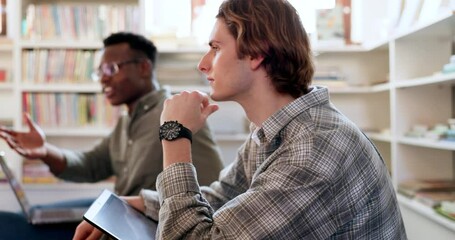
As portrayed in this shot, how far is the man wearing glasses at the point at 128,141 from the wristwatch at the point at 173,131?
2.21 feet

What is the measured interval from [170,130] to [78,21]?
2.02 meters

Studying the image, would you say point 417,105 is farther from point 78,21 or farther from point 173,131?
point 78,21

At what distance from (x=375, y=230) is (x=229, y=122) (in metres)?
2.13

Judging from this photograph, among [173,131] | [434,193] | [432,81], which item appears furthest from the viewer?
[434,193]

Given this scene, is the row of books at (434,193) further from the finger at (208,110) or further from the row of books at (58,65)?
the row of books at (58,65)

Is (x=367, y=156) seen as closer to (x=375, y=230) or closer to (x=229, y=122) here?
(x=375, y=230)

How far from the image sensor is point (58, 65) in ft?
8.90

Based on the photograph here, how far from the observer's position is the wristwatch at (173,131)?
909 millimetres

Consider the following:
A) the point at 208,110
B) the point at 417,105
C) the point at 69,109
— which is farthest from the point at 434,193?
the point at 69,109

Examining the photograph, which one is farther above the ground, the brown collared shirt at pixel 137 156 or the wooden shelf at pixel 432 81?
the wooden shelf at pixel 432 81

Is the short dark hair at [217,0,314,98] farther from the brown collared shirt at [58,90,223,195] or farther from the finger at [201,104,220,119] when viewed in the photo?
the brown collared shirt at [58,90,223,195]

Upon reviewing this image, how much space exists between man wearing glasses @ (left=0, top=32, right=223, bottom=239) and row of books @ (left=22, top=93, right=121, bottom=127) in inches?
28.6

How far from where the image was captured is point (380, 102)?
116 inches

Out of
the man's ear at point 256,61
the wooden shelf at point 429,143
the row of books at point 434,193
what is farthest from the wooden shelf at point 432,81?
the man's ear at point 256,61
